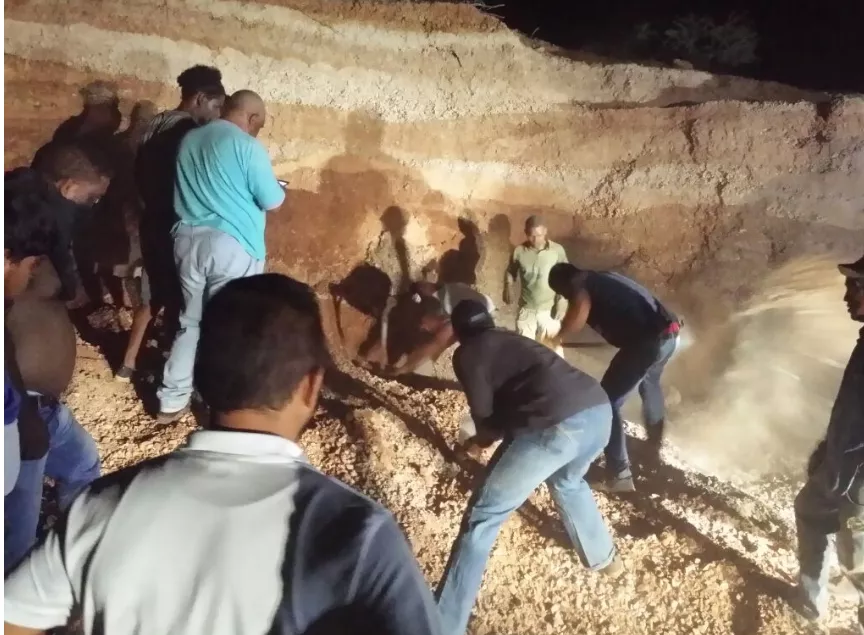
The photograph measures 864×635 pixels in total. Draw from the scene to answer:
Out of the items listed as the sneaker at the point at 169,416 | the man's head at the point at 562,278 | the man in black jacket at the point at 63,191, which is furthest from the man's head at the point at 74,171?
the man's head at the point at 562,278

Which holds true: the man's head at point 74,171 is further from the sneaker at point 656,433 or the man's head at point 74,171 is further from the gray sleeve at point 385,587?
the sneaker at point 656,433

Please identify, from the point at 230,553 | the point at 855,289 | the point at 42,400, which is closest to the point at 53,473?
the point at 42,400

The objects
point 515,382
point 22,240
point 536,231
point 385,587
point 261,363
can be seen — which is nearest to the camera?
point 385,587

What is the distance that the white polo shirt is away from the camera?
92 cm

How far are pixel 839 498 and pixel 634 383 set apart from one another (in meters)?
0.44

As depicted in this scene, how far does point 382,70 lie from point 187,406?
31.1 inches

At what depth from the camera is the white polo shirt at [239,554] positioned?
0.92 m

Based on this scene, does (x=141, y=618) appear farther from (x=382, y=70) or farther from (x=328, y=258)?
(x=382, y=70)

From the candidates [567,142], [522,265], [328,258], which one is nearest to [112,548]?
[328,258]

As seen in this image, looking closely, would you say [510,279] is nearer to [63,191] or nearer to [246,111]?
[246,111]

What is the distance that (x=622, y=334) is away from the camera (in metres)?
1.56

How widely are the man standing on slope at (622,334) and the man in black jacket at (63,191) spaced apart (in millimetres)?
918

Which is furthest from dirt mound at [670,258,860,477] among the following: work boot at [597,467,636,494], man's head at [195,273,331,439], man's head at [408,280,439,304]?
man's head at [195,273,331,439]

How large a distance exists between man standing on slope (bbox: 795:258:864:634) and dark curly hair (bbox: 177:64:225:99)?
1309mm
